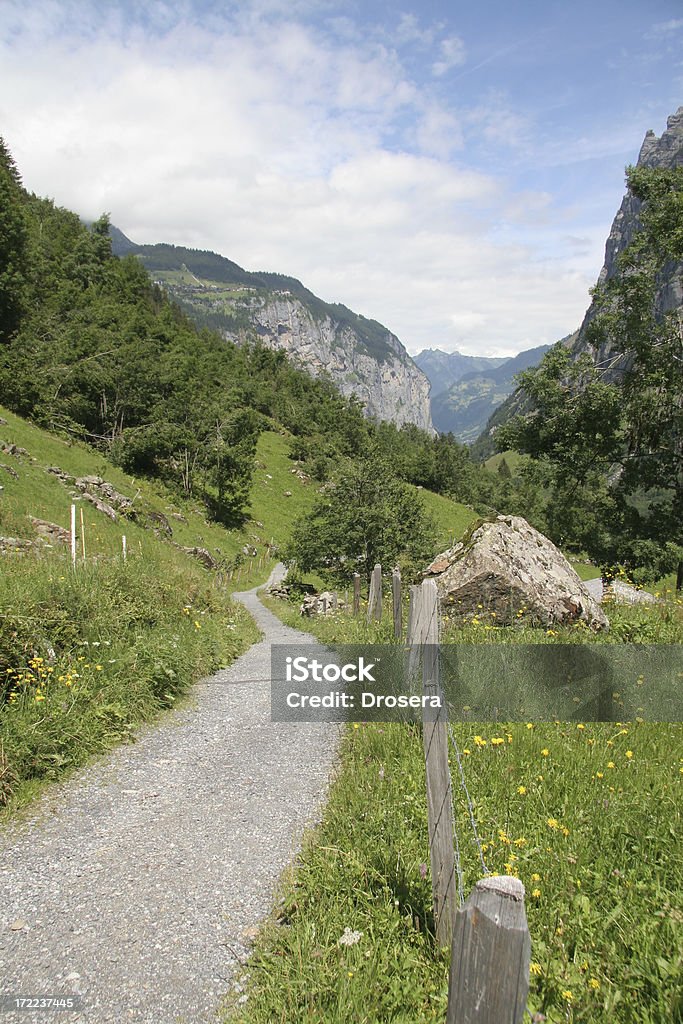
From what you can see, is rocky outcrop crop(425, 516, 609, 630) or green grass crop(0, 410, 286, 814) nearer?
green grass crop(0, 410, 286, 814)

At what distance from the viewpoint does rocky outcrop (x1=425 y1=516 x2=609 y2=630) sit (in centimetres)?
1165

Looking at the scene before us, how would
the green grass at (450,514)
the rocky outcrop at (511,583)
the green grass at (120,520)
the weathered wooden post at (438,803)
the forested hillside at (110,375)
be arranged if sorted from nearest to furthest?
the weathered wooden post at (438,803) → the rocky outcrop at (511,583) → the green grass at (120,520) → the forested hillside at (110,375) → the green grass at (450,514)

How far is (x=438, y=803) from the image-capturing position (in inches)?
141

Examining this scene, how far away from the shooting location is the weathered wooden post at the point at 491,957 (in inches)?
75.7

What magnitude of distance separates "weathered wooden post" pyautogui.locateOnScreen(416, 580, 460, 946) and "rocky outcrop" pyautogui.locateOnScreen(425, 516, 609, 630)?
811 cm

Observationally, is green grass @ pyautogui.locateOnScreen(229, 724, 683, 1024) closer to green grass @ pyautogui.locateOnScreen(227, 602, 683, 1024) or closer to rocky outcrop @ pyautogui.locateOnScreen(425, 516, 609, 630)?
green grass @ pyautogui.locateOnScreen(227, 602, 683, 1024)

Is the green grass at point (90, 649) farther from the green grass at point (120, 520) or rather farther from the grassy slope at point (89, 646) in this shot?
the green grass at point (120, 520)

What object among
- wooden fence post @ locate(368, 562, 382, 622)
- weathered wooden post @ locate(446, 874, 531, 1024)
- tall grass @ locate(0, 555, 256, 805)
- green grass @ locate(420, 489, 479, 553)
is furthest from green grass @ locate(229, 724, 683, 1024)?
green grass @ locate(420, 489, 479, 553)

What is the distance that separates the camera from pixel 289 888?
15.4 feet

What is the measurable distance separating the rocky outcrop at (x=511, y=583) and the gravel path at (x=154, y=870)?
521cm

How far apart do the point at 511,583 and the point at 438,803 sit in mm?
9002

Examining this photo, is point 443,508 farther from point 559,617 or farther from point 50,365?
point 559,617

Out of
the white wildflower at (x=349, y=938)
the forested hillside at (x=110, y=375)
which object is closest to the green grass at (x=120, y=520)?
the forested hillside at (x=110, y=375)

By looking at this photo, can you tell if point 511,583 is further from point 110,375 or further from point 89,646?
point 110,375
